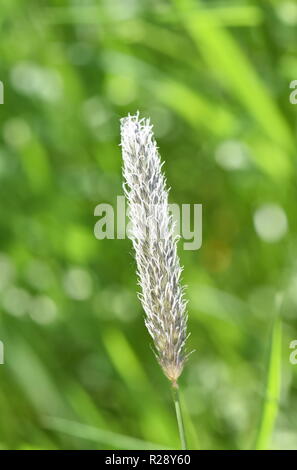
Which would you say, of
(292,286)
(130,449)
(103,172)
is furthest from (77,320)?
(130,449)

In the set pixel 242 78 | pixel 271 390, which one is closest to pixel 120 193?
pixel 242 78

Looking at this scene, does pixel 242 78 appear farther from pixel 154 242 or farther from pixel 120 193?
pixel 154 242

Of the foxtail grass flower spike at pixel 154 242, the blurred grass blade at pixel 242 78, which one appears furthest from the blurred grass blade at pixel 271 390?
the blurred grass blade at pixel 242 78

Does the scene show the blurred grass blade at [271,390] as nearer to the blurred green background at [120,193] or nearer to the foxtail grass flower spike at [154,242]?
the foxtail grass flower spike at [154,242]

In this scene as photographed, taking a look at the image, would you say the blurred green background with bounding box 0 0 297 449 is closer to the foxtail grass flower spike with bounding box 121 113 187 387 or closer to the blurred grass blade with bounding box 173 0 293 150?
the blurred grass blade with bounding box 173 0 293 150

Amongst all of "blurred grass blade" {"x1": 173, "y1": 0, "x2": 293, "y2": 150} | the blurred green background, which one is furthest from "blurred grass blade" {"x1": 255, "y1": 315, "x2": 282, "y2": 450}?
"blurred grass blade" {"x1": 173, "y1": 0, "x2": 293, "y2": 150}

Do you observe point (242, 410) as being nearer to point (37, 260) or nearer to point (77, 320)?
point (77, 320)

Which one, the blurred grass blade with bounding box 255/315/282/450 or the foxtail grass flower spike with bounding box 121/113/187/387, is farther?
the blurred grass blade with bounding box 255/315/282/450
